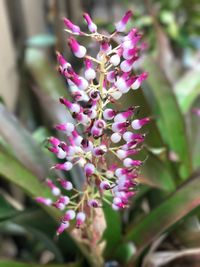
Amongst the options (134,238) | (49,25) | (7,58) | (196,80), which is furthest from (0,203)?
(49,25)

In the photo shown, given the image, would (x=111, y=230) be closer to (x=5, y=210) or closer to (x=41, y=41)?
(x=5, y=210)

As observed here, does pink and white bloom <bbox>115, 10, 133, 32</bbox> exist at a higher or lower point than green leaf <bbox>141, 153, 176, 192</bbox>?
higher

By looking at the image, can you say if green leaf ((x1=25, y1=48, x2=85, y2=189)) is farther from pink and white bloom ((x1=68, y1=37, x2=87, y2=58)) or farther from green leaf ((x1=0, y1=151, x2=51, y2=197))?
pink and white bloom ((x1=68, y1=37, x2=87, y2=58))

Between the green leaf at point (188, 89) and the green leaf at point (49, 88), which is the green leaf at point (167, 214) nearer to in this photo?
the green leaf at point (49, 88)

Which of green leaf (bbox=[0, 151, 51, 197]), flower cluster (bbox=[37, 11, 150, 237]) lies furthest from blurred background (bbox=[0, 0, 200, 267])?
flower cluster (bbox=[37, 11, 150, 237])

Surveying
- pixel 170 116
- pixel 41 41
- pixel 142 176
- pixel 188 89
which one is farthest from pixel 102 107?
pixel 41 41
